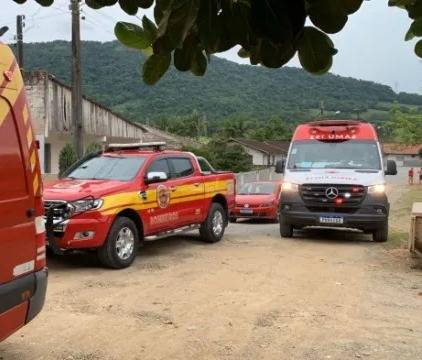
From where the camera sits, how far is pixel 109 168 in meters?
9.35

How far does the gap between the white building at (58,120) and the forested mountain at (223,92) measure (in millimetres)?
11326

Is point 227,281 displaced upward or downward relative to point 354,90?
downward

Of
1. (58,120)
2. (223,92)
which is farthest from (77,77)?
(223,92)

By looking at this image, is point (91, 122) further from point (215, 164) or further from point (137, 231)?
point (137, 231)

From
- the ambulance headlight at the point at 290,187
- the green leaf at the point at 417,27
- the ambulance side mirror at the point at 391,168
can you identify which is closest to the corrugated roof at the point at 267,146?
the ambulance side mirror at the point at 391,168

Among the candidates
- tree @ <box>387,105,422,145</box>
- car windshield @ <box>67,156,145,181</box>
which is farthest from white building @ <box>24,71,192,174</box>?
tree @ <box>387,105,422,145</box>

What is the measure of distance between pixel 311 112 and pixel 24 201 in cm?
6607

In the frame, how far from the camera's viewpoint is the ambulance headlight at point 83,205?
790cm

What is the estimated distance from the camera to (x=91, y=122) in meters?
27.9

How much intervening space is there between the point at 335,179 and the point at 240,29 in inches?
400

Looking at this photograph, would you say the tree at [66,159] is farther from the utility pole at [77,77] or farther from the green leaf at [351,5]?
the green leaf at [351,5]

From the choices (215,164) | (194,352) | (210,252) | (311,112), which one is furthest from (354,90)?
(194,352)

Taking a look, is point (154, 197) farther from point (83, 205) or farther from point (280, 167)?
point (280, 167)

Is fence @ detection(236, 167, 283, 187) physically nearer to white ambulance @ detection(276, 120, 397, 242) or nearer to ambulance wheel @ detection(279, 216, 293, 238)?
white ambulance @ detection(276, 120, 397, 242)
